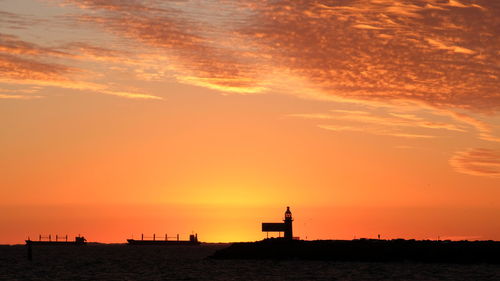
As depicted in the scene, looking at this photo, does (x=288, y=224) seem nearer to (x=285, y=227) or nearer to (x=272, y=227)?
(x=285, y=227)

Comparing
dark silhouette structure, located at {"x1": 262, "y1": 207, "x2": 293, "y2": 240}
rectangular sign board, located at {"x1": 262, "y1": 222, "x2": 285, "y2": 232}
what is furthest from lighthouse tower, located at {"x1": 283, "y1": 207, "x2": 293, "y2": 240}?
rectangular sign board, located at {"x1": 262, "y1": 222, "x2": 285, "y2": 232}

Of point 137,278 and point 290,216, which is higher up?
point 290,216

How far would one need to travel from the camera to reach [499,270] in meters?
108

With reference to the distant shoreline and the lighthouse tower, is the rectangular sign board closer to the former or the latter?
the distant shoreline

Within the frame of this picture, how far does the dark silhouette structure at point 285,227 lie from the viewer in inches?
5404

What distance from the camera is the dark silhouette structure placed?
5404 inches

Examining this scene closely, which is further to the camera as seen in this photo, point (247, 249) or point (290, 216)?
point (247, 249)

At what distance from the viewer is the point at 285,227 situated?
14062 cm

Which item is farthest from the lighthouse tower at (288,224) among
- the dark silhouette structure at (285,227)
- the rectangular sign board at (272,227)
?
the rectangular sign board at (272,227)

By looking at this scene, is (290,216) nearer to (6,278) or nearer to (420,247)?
(420,247)

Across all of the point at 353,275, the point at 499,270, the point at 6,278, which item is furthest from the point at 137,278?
the point at 499,270

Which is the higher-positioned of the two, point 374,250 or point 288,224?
point 288,224

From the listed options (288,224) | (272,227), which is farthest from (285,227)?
(272,227)

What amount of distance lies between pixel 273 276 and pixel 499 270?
1259 inches
